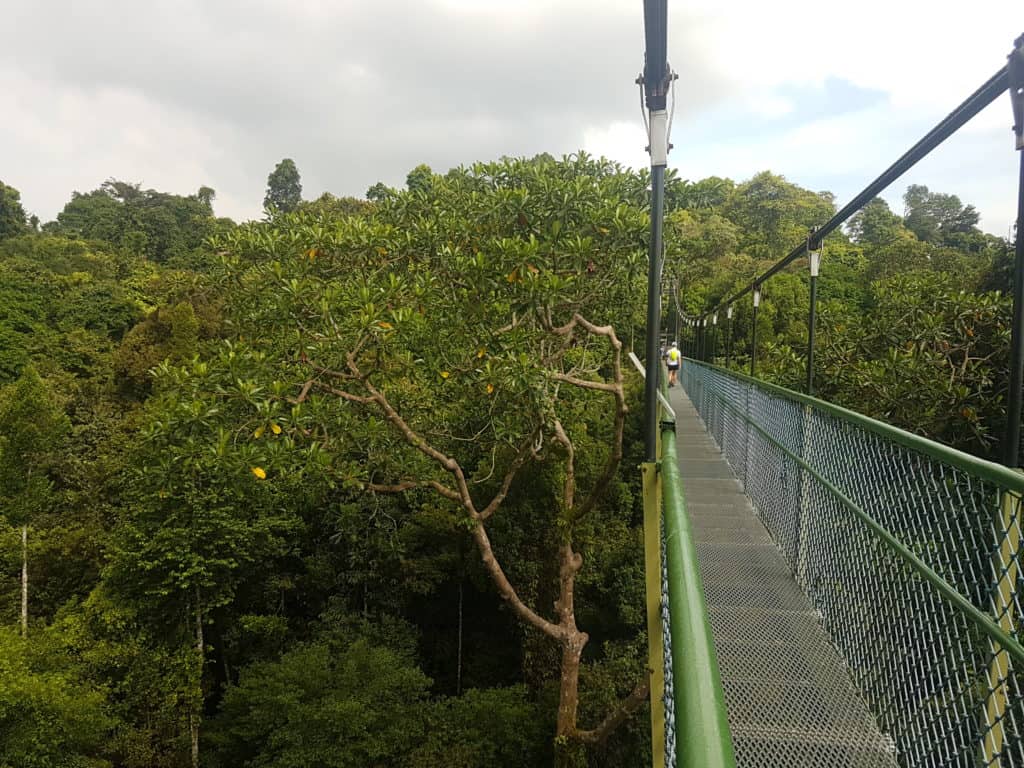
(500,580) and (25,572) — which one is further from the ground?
(500,580)

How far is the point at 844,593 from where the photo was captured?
227 cm

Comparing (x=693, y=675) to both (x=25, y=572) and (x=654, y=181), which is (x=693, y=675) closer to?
(x=654, y=181)

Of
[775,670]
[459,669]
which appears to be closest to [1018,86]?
[775,670]

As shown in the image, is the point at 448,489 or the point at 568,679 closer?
the point at 448,489

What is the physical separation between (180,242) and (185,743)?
33696 millimetres

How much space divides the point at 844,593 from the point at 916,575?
1.97 ft

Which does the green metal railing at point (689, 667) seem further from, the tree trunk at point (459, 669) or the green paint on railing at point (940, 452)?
the tree trunk at point (459, 669)

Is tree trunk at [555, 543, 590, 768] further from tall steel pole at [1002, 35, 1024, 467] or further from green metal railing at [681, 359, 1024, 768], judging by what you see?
tall steel pole at [1002, 35, 1024, 467]

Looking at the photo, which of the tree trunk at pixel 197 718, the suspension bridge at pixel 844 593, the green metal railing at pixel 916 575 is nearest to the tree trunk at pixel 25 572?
the tree trunk at pixel 197 718

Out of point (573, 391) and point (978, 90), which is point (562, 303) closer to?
point (573, 391)

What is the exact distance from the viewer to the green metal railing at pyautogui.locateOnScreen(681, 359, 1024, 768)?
1.43 meters

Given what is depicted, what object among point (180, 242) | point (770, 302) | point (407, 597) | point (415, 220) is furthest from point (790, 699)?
point (180, 242)

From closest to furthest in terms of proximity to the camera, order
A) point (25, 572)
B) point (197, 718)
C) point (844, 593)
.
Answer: point (844, 593)
point (197, 718)
point (25, 572)

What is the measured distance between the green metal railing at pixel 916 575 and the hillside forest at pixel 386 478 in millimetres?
2841
